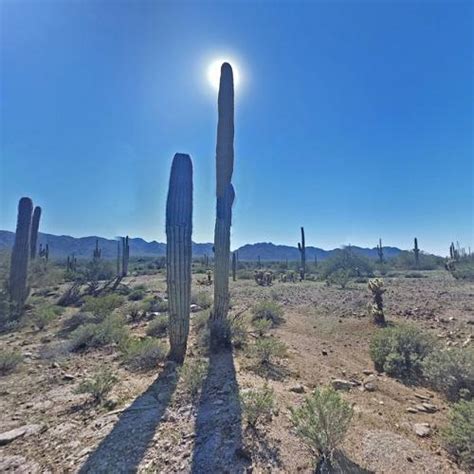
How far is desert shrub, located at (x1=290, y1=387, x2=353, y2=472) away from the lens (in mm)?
2762

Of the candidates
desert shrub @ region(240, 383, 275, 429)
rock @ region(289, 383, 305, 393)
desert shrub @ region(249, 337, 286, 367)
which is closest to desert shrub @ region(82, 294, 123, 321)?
desert shrub @ region(249, 337, 286, 367)

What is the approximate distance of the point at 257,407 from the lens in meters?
3.32

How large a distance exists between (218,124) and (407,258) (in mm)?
36847

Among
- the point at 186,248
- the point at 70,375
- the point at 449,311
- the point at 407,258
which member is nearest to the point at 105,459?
the point at 70,375

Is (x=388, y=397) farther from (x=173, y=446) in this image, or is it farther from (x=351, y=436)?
(x=173, y=446)

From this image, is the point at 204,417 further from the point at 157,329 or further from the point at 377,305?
the point at 377,305

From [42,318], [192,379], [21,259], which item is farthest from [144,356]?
[21,259]

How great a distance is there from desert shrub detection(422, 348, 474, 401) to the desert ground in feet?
0.79

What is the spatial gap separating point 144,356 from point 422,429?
4.25 meters

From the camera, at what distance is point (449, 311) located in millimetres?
9656

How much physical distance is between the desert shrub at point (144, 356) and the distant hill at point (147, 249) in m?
88.3

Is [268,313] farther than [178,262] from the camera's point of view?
Yes

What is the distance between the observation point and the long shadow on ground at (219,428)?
9.23 ft

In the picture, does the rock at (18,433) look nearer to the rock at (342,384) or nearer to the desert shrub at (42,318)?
the rock at (342,384)
